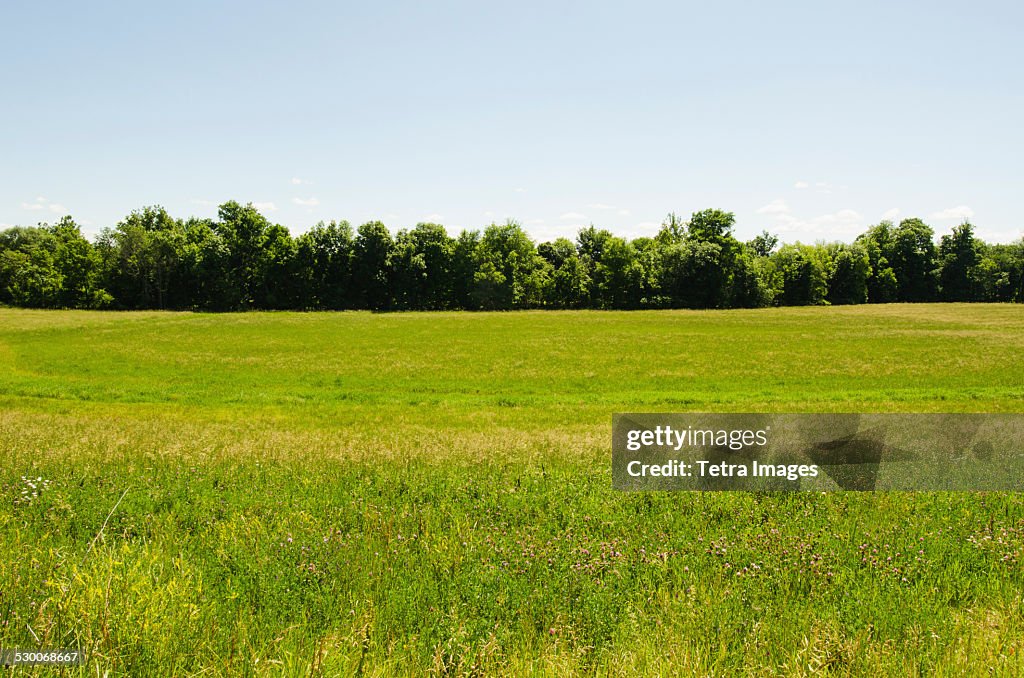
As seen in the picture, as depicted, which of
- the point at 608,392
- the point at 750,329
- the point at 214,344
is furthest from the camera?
the point at 750,329

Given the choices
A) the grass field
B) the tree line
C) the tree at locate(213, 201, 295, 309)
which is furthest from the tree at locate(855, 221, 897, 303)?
the grass field

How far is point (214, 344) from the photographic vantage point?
42.1 meters

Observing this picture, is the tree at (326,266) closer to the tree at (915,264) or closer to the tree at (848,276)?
the tree at (848,276)

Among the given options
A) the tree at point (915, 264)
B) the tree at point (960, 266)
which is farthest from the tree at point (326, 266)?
the tree at point (960, 266)

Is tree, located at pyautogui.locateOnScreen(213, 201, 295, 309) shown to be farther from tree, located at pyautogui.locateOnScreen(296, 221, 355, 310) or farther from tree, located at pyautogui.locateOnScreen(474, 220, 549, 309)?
tree, located at pyautogui.locateOnScreen(474, 220, 549, 309)

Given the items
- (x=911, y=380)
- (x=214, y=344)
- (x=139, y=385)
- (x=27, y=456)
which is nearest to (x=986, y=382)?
(x=911, y=380)

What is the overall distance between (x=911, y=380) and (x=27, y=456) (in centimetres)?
2998

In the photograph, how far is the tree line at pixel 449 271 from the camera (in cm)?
9681

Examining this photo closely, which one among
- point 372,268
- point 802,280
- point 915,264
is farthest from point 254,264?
point 915,264

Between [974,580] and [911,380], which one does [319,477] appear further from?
[911,380]

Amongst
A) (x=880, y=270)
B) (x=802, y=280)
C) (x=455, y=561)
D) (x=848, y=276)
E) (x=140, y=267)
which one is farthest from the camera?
(x=880, y=270)

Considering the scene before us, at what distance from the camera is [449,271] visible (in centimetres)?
10612

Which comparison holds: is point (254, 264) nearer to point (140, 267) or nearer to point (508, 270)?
point (140, 267)

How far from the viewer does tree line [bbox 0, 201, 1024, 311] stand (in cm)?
9681
